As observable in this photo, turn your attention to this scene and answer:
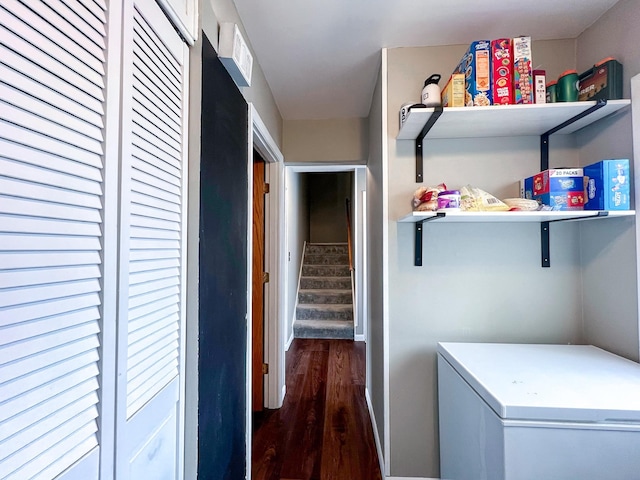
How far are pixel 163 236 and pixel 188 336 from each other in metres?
0.35

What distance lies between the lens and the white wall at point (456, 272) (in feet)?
5.00

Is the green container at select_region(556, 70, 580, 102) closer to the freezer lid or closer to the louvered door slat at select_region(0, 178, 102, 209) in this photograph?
the freezer lid

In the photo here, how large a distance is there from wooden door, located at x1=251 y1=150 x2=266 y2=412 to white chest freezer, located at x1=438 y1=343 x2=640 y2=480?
60.2 inches

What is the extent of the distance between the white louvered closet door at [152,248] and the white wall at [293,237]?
2.26m

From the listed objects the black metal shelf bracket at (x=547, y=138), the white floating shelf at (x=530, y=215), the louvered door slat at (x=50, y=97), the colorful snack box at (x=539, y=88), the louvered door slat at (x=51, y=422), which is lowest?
the louvered door slat at (x=51, y=422)

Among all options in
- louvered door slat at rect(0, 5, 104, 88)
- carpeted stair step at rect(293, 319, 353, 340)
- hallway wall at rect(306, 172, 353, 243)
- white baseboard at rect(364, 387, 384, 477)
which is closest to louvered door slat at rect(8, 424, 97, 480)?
louvered door slat at rect(0, 5, 104, 88)

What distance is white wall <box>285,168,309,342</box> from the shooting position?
379 centimetres

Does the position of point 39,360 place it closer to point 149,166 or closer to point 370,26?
point 149,166

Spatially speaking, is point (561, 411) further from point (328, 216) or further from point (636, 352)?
point (328, 216)

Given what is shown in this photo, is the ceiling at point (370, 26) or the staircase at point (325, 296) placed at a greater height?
the ceiling at point (370, 26)

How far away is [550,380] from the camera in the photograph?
1.06 metres

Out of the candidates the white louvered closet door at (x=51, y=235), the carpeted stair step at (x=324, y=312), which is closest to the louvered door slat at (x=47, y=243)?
the white louvered closet door at (x=51, y=235)

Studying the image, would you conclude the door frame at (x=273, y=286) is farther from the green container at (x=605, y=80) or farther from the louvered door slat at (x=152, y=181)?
the green container at (x=605, y=80)

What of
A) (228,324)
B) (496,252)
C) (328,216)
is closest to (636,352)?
(496,252)
